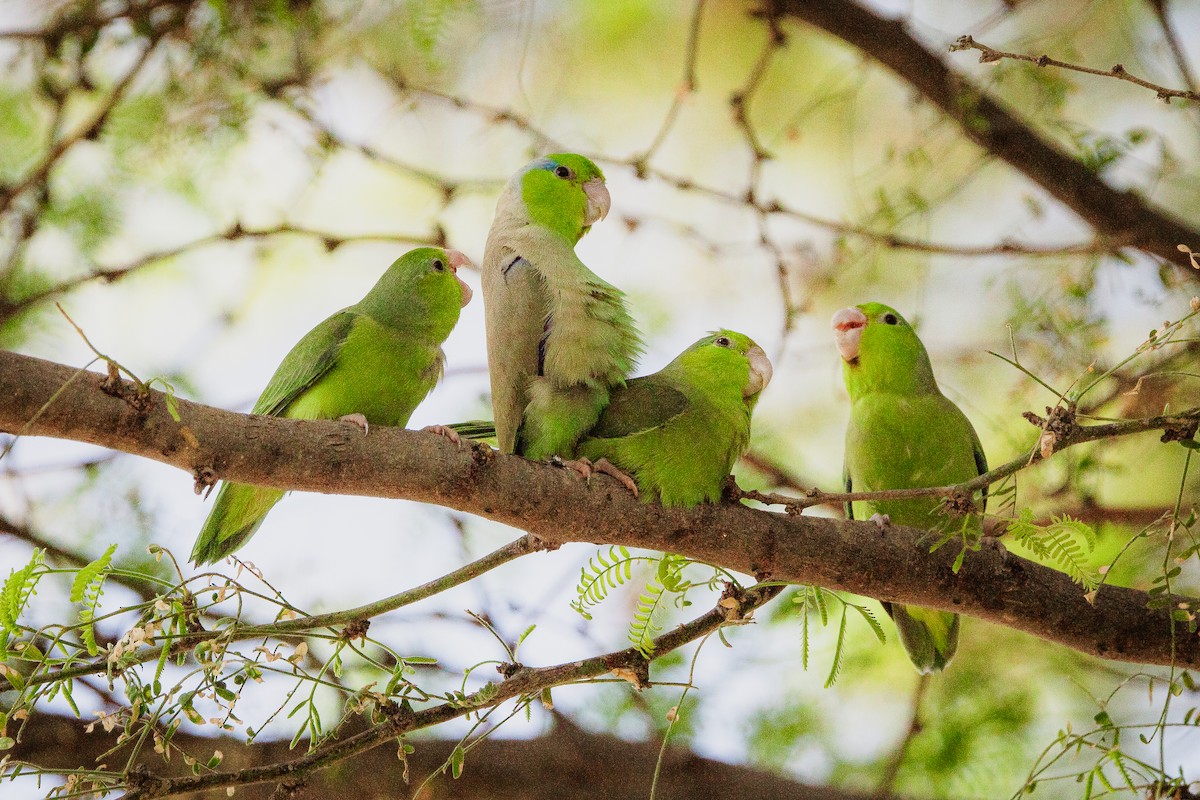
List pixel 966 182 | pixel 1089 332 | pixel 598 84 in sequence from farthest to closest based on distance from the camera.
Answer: pixel 598 84, pixel 966 182, pixel 1089 332

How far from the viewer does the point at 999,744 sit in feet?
13.3

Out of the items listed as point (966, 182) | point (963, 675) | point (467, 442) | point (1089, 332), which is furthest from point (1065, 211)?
point (467, 442)

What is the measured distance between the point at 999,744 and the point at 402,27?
3414 millimetres

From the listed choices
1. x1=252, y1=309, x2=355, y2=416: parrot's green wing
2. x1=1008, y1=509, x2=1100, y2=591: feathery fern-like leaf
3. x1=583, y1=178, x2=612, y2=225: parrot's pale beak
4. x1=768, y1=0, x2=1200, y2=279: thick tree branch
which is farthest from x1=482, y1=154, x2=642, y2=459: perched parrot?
x1=768, y1=0, x2=1200, y2=279: thick tree branch

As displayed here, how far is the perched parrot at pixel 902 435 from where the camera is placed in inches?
141

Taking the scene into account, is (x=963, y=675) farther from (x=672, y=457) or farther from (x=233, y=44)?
(x=233, y=44)

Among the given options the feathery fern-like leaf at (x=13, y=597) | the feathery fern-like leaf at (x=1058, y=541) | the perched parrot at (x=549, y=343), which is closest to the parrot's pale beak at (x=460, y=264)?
the perched parrot at (x=549, y=343)

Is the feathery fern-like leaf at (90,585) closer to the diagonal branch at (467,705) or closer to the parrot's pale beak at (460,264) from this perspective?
the diagonal branch at (467,705)

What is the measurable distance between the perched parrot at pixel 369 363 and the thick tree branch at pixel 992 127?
1.78 meters

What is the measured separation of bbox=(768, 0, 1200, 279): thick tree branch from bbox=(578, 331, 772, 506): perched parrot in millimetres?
1449

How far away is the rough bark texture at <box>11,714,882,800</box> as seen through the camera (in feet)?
12.1

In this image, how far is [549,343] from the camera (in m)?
2.87

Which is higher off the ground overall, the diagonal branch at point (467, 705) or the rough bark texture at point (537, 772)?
the rough bark texture at point (537, 772)

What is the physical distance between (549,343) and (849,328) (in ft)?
4.47
